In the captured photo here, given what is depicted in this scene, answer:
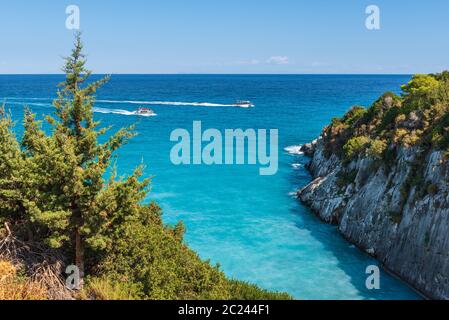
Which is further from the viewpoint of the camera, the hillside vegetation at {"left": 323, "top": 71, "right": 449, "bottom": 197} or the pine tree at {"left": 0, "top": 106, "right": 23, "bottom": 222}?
the hillside vegetation at {"left": 323, "top": 71, "right": 449, "bottom": 197}

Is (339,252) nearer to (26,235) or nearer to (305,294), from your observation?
(305,294)

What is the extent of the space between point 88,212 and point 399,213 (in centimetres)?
2154

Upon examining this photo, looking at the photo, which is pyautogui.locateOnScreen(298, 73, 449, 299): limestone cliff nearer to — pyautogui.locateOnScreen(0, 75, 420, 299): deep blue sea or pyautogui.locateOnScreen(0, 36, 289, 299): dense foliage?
pyautogui.locateOnScreen(0, 75, 420, 299): deep blue sea

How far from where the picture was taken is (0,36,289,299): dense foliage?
15.2 meters

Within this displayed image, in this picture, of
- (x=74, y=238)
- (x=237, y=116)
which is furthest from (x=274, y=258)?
(x=237, y=116)

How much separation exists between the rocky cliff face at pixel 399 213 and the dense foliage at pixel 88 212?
37.2 ft

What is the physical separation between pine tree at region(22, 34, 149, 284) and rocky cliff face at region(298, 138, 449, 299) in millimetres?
17392

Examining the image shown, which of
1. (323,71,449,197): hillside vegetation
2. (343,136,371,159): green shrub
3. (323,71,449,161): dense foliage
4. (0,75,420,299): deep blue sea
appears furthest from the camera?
(343,136,371,159): green shrub

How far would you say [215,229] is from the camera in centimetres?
3688

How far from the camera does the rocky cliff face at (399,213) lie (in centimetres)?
2367

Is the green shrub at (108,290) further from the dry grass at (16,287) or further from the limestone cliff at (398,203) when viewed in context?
the limestone cliff at (398,203)

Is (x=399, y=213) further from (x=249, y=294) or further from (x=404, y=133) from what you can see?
(x=249, y=294)

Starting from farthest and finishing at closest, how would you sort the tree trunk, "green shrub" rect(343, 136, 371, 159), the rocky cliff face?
"green shrub" rect(343, 136, 371, 159) < the rocky cliff face < the tree trunk

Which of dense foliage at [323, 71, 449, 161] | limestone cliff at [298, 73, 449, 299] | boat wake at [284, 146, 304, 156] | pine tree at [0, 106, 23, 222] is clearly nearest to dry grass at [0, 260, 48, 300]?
pine tree at [0, 106, 23, 222]
